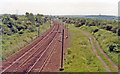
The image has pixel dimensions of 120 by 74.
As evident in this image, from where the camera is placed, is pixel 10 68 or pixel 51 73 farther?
pixel 10 68

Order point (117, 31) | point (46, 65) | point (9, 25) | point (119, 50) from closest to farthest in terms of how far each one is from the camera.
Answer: point (46, 65) → point (119, 50) → point (117, 31) → point (9, 25)

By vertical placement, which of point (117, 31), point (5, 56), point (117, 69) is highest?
point (117, 31)

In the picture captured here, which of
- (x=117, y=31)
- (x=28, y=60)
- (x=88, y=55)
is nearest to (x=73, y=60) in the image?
(x=88, y=55)

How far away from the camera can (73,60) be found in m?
20.4

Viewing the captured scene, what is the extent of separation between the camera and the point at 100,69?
17.1 metres

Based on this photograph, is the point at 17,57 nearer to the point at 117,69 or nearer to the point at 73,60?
the point at 73,60

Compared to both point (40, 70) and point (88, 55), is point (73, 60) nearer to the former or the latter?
point (88, 55)

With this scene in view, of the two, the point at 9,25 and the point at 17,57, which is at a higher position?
the point at 9,25

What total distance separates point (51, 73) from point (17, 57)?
8.17 meters

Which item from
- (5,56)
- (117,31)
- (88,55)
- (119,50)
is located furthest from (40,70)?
(117,31)

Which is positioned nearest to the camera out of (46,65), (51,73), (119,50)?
(51,73)

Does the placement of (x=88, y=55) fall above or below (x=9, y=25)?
below

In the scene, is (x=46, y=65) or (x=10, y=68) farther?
(x=46, y=65)

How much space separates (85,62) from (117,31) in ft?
74.6
